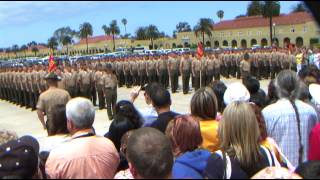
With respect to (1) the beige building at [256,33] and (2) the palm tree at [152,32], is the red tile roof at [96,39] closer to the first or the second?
(2) the palm tree at [152,32]

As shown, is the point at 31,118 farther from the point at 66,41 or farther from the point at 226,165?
the point at 66,41

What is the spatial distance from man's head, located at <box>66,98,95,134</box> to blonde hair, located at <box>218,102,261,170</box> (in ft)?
3.53

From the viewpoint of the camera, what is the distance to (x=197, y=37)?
9888 centimetres

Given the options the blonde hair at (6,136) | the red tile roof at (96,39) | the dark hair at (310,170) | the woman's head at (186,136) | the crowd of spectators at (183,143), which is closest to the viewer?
the dark hair at (310,170)

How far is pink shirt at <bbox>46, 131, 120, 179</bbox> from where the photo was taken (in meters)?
3.37

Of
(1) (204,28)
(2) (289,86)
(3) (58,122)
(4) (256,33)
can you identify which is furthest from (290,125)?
(1) (204,28)

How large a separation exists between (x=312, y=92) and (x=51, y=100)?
4.72 m

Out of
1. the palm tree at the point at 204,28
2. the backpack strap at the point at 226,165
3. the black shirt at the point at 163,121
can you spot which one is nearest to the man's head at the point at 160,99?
the black shirt at the point at 163,121

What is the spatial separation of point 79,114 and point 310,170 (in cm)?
188

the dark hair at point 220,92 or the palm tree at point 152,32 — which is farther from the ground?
the palm tree at point 152,32

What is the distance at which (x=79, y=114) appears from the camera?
A: 3.71 meters

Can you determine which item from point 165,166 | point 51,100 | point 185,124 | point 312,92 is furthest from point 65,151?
point 51,100

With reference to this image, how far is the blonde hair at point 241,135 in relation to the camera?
317 centimetres

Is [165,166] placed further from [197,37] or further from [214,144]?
[197,37]
